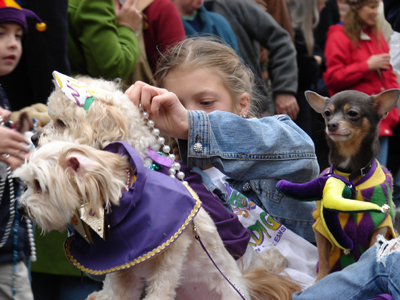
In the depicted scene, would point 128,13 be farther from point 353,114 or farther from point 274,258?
point 274,258

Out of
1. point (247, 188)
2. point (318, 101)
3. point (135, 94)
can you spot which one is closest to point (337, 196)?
point (247, 188)

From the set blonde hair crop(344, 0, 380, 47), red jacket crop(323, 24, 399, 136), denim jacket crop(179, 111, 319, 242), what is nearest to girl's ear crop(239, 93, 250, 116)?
denim jacket crop(179, 111, 319, 242)

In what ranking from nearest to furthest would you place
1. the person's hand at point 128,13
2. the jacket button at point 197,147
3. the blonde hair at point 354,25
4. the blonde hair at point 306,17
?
the jacket button at point 197,147 < the person's hand at point 128,13 < the blonde hair at point 354,25 < the blonde hair at point 306,17

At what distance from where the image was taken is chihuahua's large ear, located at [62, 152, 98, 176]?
1226mm

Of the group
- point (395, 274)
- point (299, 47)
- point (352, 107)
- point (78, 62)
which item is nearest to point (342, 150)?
point (352, 107)

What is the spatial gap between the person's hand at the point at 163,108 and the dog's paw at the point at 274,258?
60cm

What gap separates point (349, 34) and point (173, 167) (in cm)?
340

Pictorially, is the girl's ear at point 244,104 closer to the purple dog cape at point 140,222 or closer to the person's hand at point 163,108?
the person's hand at point 163,108

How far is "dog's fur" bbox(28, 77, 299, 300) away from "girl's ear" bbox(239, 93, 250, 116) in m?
0.63

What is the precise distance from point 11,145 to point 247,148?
32.2 inches

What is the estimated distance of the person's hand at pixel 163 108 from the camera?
5.19 ft

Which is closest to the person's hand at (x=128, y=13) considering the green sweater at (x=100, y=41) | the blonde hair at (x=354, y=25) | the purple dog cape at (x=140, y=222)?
the green sweater at (x=100, y=41)

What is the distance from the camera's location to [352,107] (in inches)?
81.7

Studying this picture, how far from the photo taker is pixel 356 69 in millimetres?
4238
